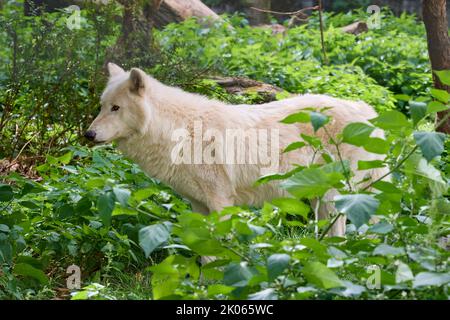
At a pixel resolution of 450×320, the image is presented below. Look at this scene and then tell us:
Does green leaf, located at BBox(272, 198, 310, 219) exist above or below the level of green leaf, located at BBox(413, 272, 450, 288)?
above

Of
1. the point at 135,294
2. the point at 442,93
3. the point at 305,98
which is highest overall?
the point at 442,93

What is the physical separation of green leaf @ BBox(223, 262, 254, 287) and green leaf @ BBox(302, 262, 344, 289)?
232 mm

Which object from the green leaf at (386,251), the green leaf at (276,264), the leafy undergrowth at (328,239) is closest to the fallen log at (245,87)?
the leafy undergrowth at (328,239)

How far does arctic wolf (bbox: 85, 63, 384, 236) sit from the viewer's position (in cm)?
562

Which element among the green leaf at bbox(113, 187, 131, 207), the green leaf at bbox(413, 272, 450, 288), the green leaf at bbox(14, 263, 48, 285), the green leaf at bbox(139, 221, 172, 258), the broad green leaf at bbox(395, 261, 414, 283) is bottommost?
the green leaf at bbox(14, 263, 48, 285)

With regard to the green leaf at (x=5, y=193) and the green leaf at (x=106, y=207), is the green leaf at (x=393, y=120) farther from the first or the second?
the green leaf at (x=5, y=193)

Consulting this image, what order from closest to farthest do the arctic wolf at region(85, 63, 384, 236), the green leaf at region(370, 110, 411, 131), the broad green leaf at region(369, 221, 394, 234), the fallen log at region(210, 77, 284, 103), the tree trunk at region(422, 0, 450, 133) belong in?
1. the broad green leaf at region(369, 221, 394, 234)
2. the green leaf at region(370, 110, 411, 131)
3. the arctic wolf at region(85, 63, 384, 236)
4. the tree trunk at region(422, 0, 450, 133)
5. the fallen log at region(210, 77, 284, 103)

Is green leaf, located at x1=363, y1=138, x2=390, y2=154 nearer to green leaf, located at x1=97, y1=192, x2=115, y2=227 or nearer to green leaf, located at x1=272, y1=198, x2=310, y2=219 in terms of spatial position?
green leaf, located at x1=272, y1=198, x2=310, y2=219

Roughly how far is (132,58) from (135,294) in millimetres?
3874

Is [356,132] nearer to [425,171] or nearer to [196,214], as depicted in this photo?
[425,171]

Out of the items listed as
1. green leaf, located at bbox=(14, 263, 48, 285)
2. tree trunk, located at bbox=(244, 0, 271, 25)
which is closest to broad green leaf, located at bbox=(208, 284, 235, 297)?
green leaf, located at bbox=(14, 263, 48, 285)

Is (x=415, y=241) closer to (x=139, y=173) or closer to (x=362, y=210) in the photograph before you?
(x=362, y=210)

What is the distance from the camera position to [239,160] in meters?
5.86
